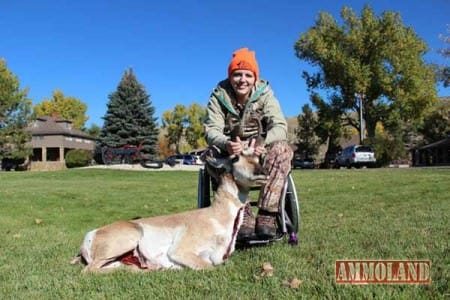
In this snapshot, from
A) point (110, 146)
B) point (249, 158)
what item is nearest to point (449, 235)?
point (249, 158)

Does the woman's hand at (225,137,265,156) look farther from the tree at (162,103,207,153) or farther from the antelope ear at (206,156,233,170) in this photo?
the tree at (162,103,207,153)

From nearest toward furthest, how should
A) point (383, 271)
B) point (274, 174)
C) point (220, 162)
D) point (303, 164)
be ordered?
point (383, 271), point (220, 162), point (274, 174), point (303, 164)

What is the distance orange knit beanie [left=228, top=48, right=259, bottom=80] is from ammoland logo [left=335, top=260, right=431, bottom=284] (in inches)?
89.5

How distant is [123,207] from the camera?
10.8 m

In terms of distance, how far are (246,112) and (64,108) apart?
87670mm

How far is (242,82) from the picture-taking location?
505cm

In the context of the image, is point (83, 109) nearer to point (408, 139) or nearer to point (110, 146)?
point (110, 146)

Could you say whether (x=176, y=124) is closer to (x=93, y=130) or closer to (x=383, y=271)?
(x=93, y=130)

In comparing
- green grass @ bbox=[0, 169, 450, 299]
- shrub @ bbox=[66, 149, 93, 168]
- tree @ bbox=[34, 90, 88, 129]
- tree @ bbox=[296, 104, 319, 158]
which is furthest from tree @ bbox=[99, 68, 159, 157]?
green grass @ bbox=[0, 169, 450, 299]

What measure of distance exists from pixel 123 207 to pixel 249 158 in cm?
698

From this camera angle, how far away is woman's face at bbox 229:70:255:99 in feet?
16.5

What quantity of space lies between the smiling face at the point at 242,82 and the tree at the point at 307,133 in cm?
5088

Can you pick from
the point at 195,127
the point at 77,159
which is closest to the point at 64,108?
the point at 195,127

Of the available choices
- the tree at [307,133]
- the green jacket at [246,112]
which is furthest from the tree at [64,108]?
the green jacket at [246,112]
